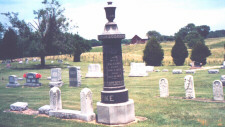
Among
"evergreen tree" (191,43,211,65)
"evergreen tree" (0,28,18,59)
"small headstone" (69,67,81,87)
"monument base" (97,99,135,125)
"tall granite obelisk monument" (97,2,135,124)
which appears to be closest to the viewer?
"monument base" (97,99,135,125)

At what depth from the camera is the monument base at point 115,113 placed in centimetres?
885

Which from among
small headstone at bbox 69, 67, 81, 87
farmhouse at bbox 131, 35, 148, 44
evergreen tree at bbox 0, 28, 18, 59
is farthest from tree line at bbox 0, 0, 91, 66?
farmhouse at bbox 131, 35, 148, 44

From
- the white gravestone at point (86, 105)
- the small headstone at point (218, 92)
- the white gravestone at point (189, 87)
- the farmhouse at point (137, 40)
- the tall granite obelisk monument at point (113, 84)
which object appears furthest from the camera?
the farmhouse at point (137, 40)

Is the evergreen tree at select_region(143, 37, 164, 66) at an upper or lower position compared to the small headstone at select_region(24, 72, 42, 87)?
upper

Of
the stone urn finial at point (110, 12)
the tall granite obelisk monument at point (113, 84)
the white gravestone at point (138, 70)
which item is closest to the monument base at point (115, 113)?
the tall granite obelisk monument at point (113, 84)

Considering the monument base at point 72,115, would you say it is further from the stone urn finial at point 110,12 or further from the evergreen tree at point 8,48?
the evergreen tree at point 8,48

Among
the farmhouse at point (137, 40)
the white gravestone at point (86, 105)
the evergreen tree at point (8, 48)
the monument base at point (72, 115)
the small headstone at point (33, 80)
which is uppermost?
the farmhouse at point (137, 40)

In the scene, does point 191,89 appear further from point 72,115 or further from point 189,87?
point 72,115

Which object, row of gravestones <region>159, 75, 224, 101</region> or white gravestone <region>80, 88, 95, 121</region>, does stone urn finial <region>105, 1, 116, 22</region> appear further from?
row of gravestones <region>159, 75, 224, 101</region>

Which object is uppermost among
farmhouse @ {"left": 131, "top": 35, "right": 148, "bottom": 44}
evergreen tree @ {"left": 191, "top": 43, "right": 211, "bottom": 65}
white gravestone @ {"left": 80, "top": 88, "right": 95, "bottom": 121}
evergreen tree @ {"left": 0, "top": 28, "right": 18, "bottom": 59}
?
farmhouse @ {"left": 131, "top": 35, "right": 148, "bottom": 44}

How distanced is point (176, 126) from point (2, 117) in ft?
24.5

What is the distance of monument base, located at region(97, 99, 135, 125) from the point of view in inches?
348

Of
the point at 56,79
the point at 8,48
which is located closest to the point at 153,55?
the point at 56,79

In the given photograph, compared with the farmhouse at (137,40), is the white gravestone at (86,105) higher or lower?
lower
